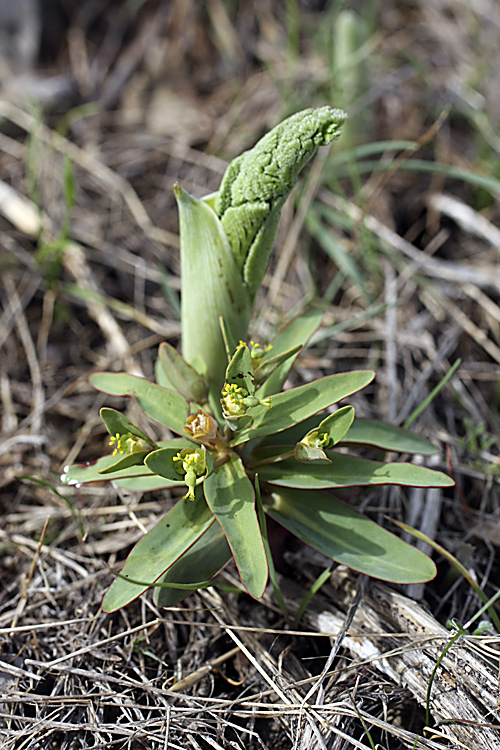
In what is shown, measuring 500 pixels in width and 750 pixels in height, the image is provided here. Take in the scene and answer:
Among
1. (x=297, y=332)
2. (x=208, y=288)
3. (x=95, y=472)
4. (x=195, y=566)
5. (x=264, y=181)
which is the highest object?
(x=264, y=181)

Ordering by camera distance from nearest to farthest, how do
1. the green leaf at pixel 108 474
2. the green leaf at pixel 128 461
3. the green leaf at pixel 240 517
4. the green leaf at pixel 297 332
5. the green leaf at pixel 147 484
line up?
the green leaf at pixel 240 517
the green leaf at pixel 128 461
the green leaf at pixel 108 474
the green leaf at pixel 147 484
the green leaf at pixel 297 332

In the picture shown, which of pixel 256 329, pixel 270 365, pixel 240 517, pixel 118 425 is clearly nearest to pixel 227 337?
pixel 270 365

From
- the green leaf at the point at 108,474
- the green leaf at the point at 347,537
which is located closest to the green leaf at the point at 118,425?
the green leaf at the point at 108,474

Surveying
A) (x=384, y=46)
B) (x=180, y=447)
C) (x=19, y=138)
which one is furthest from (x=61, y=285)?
(x=384, y=46)

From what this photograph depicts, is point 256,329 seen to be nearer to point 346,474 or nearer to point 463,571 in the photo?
point 346,474

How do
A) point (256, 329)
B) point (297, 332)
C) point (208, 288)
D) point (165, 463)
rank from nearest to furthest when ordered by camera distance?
1. point (165, 463)
2. point (208, 288)
3. point (297, 332)
4. point (256, 329)

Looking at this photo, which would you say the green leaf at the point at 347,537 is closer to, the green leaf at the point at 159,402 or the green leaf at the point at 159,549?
the green leaf at the point at 159,549

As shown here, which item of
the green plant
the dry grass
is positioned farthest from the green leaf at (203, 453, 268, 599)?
the dry grass

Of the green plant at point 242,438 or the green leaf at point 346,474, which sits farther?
the green leaf at point 346,474
